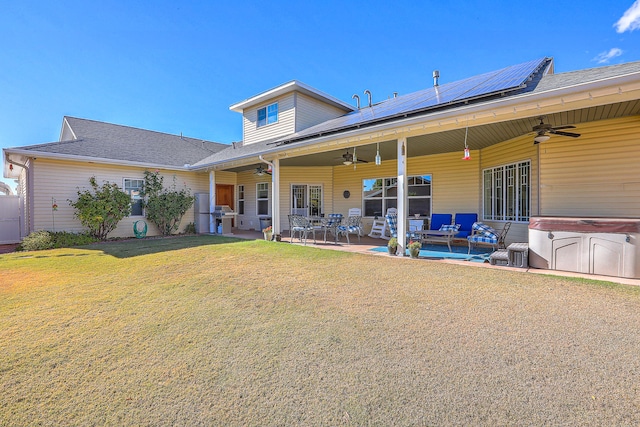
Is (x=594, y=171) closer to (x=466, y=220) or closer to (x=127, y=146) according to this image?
(x=466, y=220)

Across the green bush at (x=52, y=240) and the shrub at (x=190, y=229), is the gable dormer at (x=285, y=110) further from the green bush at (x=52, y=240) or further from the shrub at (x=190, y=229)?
the green bush at (x=52, y=240)

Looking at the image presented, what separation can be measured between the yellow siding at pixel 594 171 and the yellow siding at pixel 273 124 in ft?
28.8

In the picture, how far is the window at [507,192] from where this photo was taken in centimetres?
715

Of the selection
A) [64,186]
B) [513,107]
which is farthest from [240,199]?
[513,107]

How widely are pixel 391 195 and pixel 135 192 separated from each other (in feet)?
32.4

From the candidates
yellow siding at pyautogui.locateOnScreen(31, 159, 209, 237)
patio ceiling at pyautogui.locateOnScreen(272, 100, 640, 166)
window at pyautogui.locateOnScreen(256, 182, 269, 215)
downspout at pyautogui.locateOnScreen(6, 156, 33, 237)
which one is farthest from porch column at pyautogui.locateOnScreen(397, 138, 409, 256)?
downspout at pyautogui.locateOnScreen(6, 156, 33, 237)

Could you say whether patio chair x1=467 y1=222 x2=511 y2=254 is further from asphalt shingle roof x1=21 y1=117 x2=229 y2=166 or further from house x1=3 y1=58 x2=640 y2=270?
asphalt shingle roof x1=21 y1=117 x2=229 y2=166

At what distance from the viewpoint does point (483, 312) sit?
10.9 ft

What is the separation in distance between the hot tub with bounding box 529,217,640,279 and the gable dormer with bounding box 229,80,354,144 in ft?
30.4

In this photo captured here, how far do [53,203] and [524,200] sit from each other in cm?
1404

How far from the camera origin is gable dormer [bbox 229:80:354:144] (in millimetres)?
11898

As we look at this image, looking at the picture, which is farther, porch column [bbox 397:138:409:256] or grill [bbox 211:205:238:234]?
grill [bbox 211:205:238:234]

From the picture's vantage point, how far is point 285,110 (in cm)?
1224

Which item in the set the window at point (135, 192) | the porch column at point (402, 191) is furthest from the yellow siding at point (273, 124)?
the porch column at point (402, 191)
